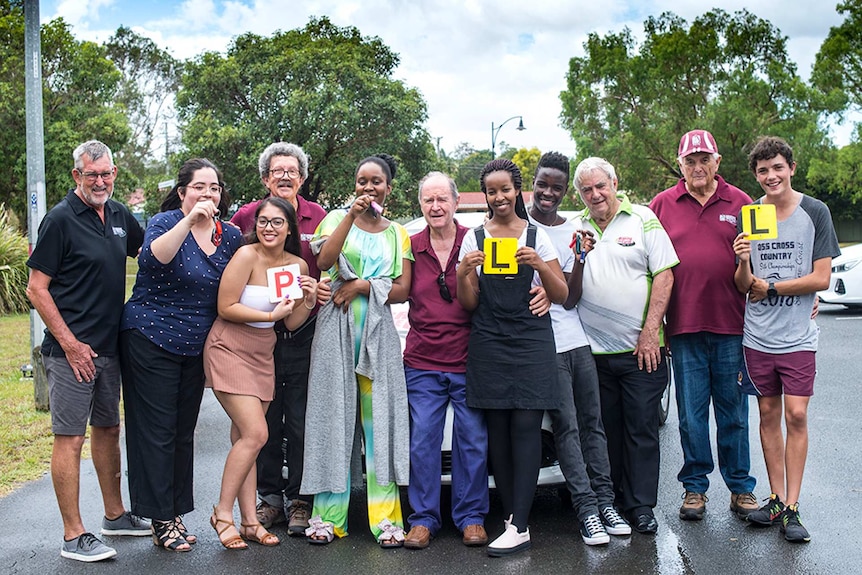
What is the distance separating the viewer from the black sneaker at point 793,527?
191 inches

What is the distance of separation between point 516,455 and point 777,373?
165 cm

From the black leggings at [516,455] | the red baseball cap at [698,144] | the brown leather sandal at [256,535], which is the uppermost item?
the red baseball cap at [698,144]

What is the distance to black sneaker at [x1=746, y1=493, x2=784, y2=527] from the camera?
5.11 meters

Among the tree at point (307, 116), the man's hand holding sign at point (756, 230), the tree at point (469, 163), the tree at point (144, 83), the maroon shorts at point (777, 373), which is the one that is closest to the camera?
the man's hand holding sign at point (756, 230)

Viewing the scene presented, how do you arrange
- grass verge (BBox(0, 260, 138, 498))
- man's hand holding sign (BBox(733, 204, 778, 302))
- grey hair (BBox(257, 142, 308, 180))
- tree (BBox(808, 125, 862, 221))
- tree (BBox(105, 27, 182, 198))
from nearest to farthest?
1. man's hand holding sign (BBox(733, 204, 778, 302))
2. grey hair (BBox(257, 142, 308, 180))
3. grass verge (BBox(0, 260, 138, 498))
4. tree (BBox(808, 125, 862, 221))
5. tree (BBox(105, 27, 182, 198))

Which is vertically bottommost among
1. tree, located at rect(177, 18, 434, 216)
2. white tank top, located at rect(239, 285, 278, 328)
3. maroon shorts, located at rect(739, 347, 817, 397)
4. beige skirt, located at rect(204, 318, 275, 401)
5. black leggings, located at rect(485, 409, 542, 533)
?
black leggings, located at rect(485, 409, 542, 533)

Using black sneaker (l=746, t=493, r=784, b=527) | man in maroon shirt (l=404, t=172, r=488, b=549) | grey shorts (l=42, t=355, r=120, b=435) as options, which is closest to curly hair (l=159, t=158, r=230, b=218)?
grey shorts (l=42, t=355, r=120, b=435)

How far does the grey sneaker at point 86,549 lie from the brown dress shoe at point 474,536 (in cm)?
193

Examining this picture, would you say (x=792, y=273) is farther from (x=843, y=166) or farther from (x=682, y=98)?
(x=682, y=98)

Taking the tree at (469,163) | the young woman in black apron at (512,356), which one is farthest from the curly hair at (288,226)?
the tree at (469,163)

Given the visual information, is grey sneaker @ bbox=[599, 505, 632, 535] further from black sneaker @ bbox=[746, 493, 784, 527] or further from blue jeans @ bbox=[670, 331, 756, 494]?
black sneaker @ bbox=[746, 493, 784, 527]

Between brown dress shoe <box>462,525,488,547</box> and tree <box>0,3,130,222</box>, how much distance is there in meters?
24.1

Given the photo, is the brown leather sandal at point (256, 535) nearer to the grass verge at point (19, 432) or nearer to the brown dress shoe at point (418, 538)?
the brown dress shoe at point (418, 538)

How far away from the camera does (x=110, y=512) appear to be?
17.0ft
